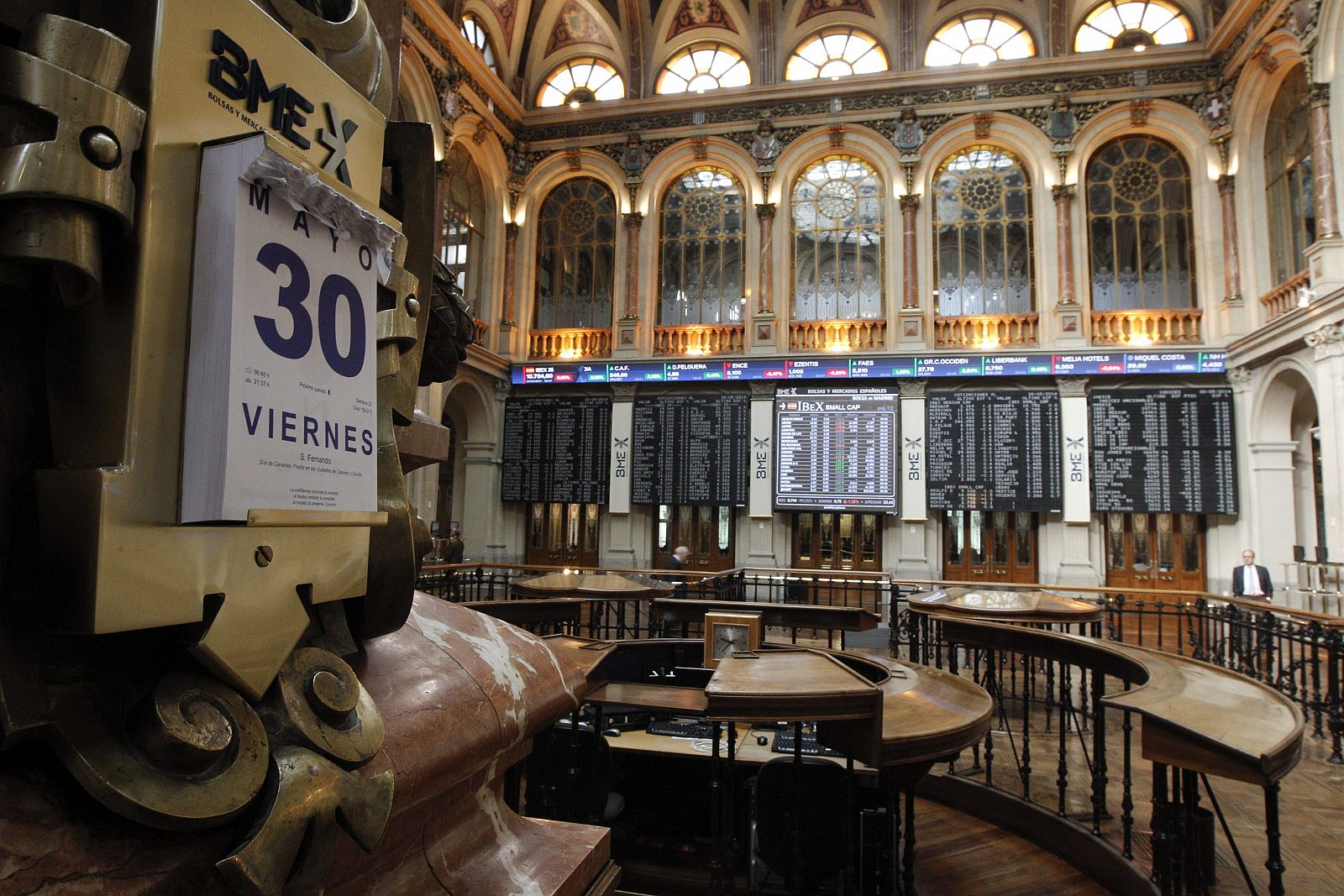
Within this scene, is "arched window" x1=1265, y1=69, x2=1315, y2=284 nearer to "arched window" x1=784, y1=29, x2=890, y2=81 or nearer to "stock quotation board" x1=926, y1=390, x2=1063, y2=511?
"stock quotation board" x1=926, y1=390, x2=1063, y2=511

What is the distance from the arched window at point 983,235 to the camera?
1308cm

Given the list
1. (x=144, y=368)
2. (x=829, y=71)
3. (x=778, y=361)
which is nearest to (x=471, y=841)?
(x=144, y=368)

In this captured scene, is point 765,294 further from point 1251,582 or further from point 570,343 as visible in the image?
point 1251,582

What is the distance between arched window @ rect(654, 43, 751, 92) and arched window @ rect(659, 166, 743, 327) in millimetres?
1947

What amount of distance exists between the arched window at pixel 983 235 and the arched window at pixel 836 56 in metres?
2.72

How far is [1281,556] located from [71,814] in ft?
46.0

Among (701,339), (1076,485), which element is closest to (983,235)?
(1076,485)

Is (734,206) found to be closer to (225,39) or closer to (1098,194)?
(1098,194)

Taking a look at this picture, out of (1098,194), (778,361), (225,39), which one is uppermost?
(1098,194)

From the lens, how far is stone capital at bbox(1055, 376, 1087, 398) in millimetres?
12039

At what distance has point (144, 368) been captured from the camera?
615mm

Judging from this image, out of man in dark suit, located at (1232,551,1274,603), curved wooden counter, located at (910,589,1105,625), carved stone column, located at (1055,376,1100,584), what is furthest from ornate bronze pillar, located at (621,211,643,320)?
man in dark suit, located at (1232,551,1274,603)

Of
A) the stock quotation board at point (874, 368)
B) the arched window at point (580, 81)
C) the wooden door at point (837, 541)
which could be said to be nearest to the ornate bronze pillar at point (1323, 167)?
the stock quotation board at point (874, 368)

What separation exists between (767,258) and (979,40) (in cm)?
577
